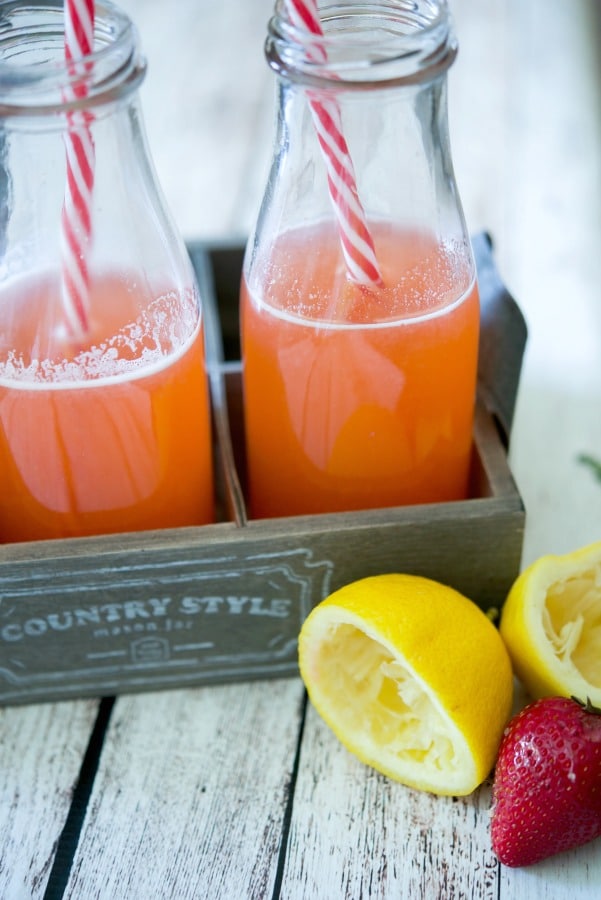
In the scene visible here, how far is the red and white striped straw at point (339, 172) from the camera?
66 cm

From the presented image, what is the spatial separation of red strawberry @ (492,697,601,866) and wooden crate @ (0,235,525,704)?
132 millimetres

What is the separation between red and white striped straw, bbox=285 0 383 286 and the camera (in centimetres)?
66

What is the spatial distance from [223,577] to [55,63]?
343 mm

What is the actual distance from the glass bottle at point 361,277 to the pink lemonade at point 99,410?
6 cm

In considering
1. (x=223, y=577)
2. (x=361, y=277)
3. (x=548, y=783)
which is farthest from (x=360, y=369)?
(x=548, y=783)

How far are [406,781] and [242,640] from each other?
157mm

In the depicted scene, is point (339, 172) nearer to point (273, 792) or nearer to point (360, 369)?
point (360, 369)

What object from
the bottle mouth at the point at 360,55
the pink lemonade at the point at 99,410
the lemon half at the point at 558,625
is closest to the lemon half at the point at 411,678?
the lemon half at the point at 558,625

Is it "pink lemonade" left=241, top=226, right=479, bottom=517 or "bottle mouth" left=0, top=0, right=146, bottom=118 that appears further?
Answer: "pink lemonade" left=241, top=226, right=479, bottom=517

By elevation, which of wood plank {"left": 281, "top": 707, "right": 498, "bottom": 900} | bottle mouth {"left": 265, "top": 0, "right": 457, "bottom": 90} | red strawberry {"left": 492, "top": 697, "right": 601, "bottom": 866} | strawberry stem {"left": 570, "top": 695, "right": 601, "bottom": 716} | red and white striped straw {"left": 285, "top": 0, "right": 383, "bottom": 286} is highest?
bottle mouth {"left": 265, "top": 0, "right": 457, "bottom": 90}

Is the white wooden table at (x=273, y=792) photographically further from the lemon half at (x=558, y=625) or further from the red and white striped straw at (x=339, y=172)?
the red and white striped straw at (x=339, y=172)

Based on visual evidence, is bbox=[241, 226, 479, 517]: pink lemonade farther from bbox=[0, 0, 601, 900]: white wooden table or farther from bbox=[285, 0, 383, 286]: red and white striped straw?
bbox=[0, 0, 601, 900]: white wooden table

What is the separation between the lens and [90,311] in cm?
Answer: 73

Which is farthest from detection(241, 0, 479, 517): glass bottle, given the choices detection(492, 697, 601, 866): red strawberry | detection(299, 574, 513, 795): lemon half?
detection(492, 697, 601, 866): red strawberry
